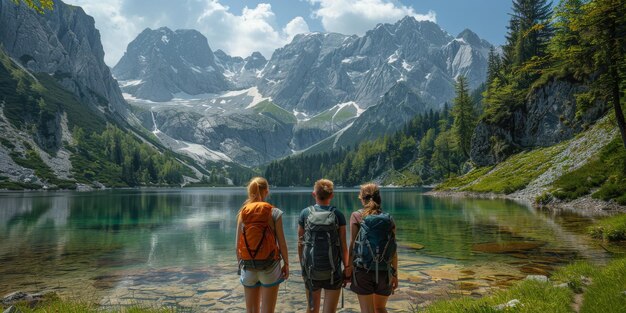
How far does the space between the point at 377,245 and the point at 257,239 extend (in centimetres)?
250

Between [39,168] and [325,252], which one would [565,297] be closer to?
[325,252]

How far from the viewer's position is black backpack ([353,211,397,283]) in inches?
321

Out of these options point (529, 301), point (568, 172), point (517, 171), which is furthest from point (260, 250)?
point (517, 171)

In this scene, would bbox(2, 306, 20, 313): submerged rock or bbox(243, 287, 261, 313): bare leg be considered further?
bbox(2, 306, 20, 313): submerged rock

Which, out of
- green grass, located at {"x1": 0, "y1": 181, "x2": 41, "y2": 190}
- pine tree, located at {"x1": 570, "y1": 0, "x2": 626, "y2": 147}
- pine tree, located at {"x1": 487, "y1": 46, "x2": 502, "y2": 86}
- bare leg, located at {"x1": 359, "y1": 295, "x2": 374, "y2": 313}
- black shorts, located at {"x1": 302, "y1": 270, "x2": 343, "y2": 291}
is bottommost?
bare leg, located at {"x1": 359, "y1": 295, "x2": 374, "y2": 313}

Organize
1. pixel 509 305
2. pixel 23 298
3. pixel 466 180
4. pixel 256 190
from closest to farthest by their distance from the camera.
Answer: pixel 256 190 < pixel 509 305 < pixel 23 298 < pixel 466 180

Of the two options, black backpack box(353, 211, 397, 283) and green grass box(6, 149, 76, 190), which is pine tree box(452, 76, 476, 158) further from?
green grass box(6, 149, 76, 190)

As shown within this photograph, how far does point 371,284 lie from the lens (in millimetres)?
8234

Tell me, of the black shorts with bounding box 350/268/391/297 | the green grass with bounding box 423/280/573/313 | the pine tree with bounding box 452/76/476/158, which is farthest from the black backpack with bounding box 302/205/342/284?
the pine tree with bounding box 452/76/476/158

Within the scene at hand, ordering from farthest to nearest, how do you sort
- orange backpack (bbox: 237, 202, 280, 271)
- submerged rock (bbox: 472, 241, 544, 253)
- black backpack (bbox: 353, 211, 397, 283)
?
1. submerged rock (bbox: 472, 241, 544, 253)
2. orange backpack (bbox: 237, 202, 280, 271)
3. black backpack (bbox: 353, 211, 397, 283)

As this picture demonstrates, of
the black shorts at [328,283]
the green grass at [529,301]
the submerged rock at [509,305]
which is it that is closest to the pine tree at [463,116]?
the green grass at [529,301]

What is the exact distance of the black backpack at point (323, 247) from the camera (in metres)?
8.27

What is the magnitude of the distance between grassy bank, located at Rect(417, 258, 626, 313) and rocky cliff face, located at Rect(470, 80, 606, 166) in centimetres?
6238

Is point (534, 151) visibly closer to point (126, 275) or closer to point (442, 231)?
point (442, 231)
